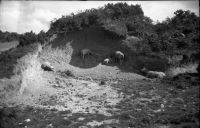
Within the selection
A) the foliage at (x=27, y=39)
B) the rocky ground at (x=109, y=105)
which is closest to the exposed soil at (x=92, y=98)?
the rocky ground at (x=109, y=105)

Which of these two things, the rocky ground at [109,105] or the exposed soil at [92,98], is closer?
the rocky ground at [109,105]

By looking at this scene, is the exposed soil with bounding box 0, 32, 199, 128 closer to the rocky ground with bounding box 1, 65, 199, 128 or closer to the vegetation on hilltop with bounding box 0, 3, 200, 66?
the rocky ground with bounding box 1, 65, 199, 128

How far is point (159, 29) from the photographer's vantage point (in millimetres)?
28844

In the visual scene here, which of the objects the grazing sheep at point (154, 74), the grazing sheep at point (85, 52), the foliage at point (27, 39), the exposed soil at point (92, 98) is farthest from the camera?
the grazing sheep at point (85, 52)

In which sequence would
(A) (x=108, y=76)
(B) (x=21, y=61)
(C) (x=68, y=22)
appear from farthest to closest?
1. (C) (x=68, y=22)
2. (A) (x=108, y=76)
3. (B) (x=21, y=61)

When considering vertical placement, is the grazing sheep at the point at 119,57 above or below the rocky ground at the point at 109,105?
above

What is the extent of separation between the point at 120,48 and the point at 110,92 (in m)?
8.81

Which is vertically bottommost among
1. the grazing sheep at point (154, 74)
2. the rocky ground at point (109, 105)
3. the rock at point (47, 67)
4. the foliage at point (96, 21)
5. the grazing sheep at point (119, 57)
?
the rocky ground at point (109, 105)

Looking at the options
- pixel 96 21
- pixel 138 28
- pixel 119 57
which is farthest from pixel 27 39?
pixel 138 28

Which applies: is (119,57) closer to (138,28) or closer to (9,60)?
(138,28)

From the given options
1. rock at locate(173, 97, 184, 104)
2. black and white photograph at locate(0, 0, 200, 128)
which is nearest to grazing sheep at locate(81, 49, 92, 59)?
black and white photograph at locate(0, 0, 200, 128)

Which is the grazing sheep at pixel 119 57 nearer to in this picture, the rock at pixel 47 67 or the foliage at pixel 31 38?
the rock at pixel 47 67

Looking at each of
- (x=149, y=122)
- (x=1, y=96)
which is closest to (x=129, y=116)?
(x=149, y=122)

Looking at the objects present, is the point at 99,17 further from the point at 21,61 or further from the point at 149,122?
the point at 149,122
